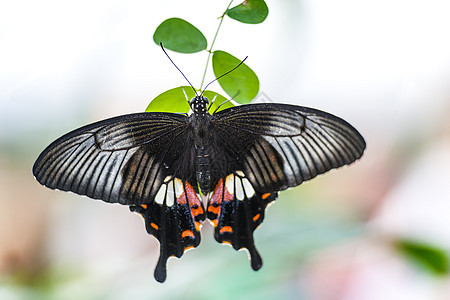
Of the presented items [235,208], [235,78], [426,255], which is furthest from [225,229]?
[426,255]

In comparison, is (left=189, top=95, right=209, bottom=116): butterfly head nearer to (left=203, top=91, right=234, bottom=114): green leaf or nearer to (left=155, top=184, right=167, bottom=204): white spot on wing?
(left=203, top=91, right=234, bottom=114): green leaf

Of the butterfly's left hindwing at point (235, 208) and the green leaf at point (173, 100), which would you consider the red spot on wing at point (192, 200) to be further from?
the green leaf at point (173, 100)

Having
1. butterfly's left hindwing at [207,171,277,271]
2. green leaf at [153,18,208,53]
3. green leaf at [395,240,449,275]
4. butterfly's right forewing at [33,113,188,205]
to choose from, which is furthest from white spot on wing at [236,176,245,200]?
green leaf at [395,240,449,275]

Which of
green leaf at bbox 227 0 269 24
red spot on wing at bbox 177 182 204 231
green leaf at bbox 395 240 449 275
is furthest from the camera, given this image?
green leaf at bbox 395 240 449 275

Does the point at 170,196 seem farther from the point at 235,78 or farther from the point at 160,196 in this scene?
the point at 235,78

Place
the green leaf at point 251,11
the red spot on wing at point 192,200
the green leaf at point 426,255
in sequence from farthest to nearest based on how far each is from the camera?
the green leaf at point 426,255, the red spot on wing at point 192,200, the green leaf at point 251,11

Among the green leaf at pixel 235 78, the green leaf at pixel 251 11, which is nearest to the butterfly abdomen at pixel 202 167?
the green leaf at pixel 235 78
